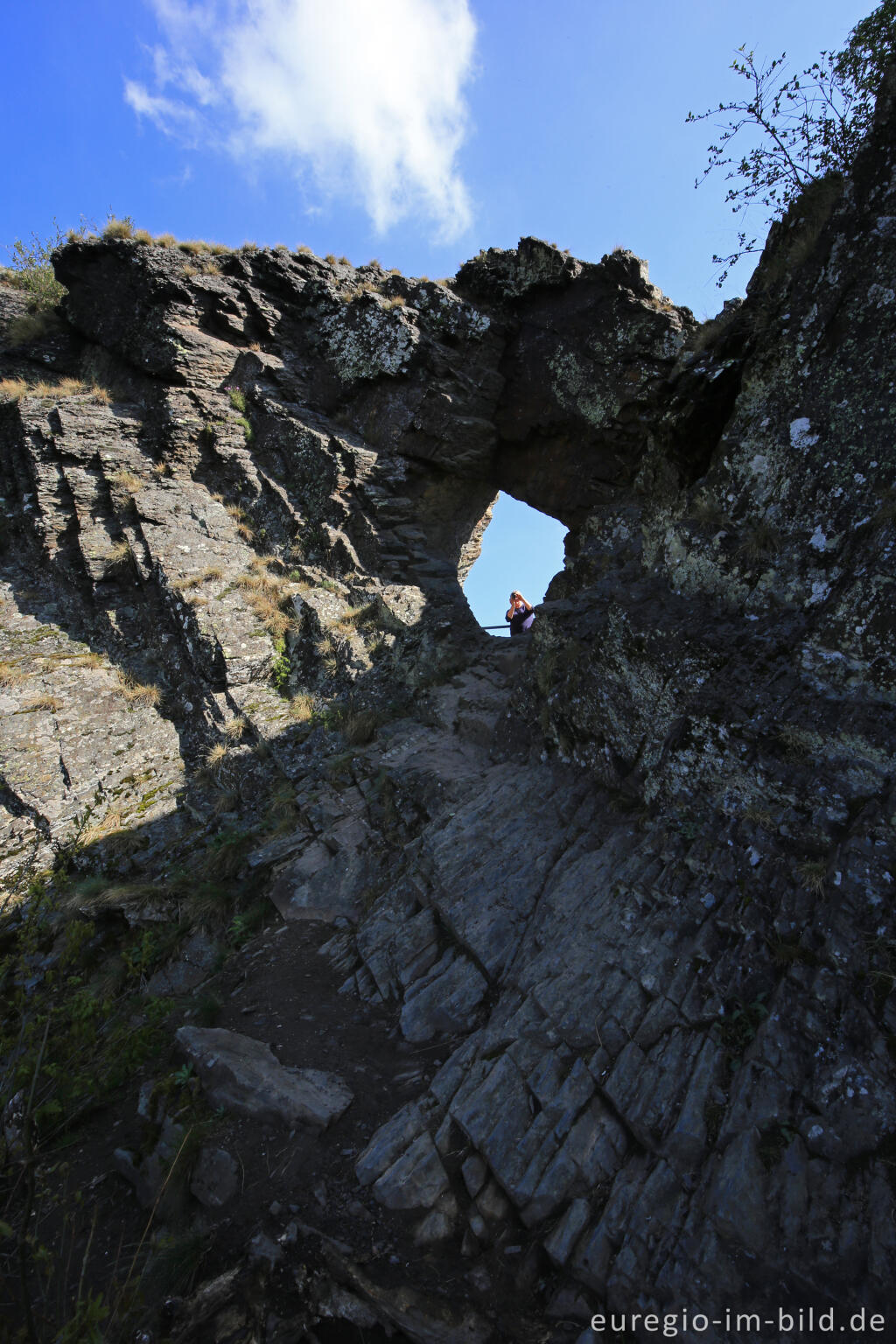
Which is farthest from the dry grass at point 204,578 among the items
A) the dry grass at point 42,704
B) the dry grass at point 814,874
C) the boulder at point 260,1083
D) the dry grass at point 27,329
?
the dry grass at point 814,874

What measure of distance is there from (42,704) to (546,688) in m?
9.73

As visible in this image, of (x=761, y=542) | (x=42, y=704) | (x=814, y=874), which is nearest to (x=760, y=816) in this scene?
(x=814, y=874)

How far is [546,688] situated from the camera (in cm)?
998

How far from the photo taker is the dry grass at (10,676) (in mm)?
12766

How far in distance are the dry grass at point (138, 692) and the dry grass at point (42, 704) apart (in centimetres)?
114

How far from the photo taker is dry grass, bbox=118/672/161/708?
13445 millimetres

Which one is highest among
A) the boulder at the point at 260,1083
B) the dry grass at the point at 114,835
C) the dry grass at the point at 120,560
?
the dry grass at the point at 120,560

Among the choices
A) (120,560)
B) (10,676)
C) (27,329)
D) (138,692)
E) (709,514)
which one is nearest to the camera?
(709,514)

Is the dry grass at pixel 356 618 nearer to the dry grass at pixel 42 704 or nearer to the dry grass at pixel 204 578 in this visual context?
the dry grass at pixel 204 578

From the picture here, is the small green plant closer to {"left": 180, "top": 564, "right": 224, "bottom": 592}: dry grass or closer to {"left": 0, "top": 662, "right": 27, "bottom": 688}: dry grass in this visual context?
{"left": 180, "top": 564, "right": 224, "bottom": 592}: dry grass

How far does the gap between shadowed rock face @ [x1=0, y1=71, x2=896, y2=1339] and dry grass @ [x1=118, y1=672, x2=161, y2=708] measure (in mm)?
103

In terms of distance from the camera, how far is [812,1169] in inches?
177

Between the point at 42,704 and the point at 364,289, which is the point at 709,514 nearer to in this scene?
the point at 42,704

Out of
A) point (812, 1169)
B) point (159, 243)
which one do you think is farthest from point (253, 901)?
point (159, 243)
